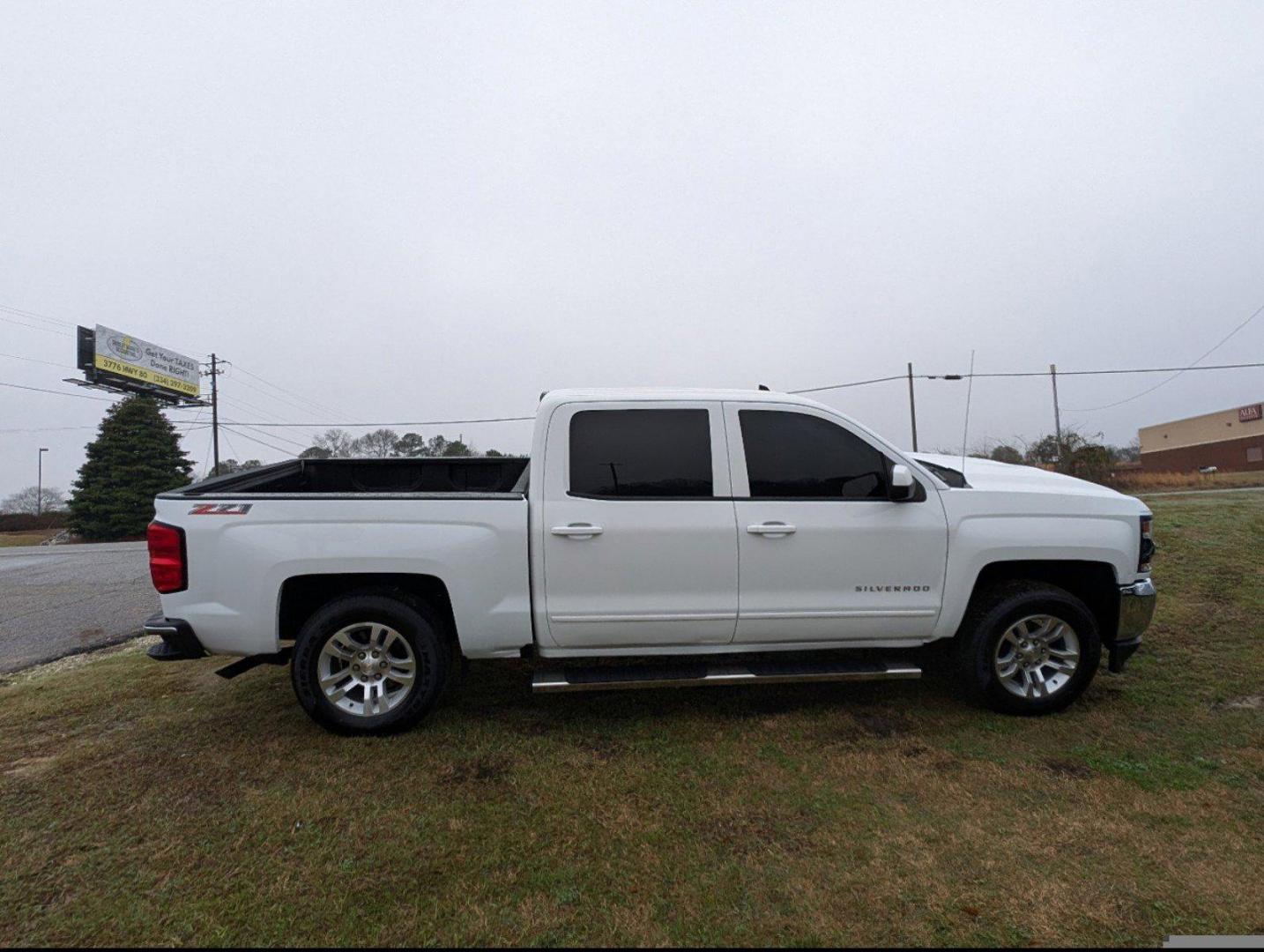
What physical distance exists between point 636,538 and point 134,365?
54461 mm

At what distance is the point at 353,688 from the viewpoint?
12.0 feet

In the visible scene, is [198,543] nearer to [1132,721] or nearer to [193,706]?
[193,706]

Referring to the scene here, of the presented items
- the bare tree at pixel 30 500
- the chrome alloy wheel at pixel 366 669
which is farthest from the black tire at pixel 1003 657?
the bare tree at pixel 30 500

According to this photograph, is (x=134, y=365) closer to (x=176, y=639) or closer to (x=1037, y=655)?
(x=176, y=639)

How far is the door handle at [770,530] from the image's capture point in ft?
12.0

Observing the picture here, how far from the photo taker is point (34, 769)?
332 centimetres

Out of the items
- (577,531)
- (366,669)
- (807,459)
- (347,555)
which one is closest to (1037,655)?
(807,459)

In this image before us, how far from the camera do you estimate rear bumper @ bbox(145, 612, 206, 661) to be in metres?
3.49

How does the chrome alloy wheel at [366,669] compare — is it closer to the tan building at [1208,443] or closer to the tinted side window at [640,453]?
the tinted side window at [640,453]

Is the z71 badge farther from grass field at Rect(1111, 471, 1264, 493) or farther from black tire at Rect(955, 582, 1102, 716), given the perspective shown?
grass field at Rect(1111, 471, 1264, 493)

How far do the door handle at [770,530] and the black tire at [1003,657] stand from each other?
1.28 metres

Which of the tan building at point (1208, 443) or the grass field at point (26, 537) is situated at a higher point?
the tan building at point (1208, 443)

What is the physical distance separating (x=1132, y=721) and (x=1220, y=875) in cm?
150

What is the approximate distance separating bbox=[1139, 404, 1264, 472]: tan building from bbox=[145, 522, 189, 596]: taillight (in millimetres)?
58360
